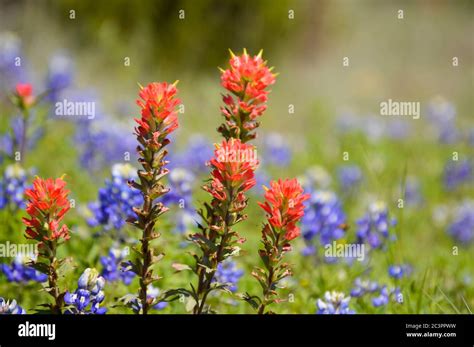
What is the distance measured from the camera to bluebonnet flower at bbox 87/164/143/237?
124 inches

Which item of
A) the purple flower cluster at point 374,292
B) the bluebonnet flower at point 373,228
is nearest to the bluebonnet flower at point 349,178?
A: the bluebonnet flower at point 373,228

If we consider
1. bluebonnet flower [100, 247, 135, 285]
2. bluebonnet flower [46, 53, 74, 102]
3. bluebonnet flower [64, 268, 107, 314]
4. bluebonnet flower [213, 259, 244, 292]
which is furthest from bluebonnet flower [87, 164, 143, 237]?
bluebonnet flower [46, 53, 74, 102]

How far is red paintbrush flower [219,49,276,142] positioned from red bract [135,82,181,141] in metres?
0.16

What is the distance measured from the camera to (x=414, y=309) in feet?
9.69

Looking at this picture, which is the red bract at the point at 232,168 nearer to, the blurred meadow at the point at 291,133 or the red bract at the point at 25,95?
the blurred meadow at the point at 291,133

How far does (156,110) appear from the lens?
216 centimetres

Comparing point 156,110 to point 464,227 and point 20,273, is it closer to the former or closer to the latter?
point 20,273

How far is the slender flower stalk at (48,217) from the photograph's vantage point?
2211 millimetres

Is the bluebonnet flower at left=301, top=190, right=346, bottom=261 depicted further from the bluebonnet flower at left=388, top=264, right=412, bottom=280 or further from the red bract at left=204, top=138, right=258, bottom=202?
the red bract at left=204, top=138, right=258, bottom=202

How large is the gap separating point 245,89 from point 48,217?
0.72 metres

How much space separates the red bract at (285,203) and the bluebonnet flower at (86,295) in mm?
635

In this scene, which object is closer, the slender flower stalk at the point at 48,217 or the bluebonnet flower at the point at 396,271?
the slender flower stalk at the point at 48,217
